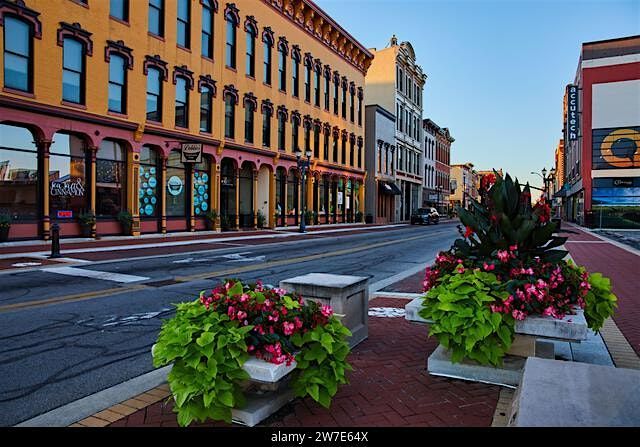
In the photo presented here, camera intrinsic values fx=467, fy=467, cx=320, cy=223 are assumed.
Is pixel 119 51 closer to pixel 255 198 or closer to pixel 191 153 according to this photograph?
pixel 191 153

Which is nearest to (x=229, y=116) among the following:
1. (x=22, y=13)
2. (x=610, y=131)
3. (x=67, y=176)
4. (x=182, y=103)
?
(x=182, y=103)

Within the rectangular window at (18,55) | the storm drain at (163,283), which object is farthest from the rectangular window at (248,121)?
the storm drain at (163,283)

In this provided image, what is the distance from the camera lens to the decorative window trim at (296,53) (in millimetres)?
33322

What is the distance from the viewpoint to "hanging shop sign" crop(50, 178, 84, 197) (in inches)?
722

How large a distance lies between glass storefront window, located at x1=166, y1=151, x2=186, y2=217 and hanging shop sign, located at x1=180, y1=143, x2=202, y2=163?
0.86 meters

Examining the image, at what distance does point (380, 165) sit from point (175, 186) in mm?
28589

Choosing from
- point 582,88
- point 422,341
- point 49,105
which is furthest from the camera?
point 582,88

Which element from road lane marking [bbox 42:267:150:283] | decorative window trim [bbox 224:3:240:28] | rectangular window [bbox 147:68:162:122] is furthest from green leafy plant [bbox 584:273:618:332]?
decorative window trim [bbox 224:3:240:28]

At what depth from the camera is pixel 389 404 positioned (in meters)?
3.69

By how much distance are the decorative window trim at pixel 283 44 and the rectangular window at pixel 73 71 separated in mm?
15442

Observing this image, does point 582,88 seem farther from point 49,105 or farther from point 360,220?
point 49,105
